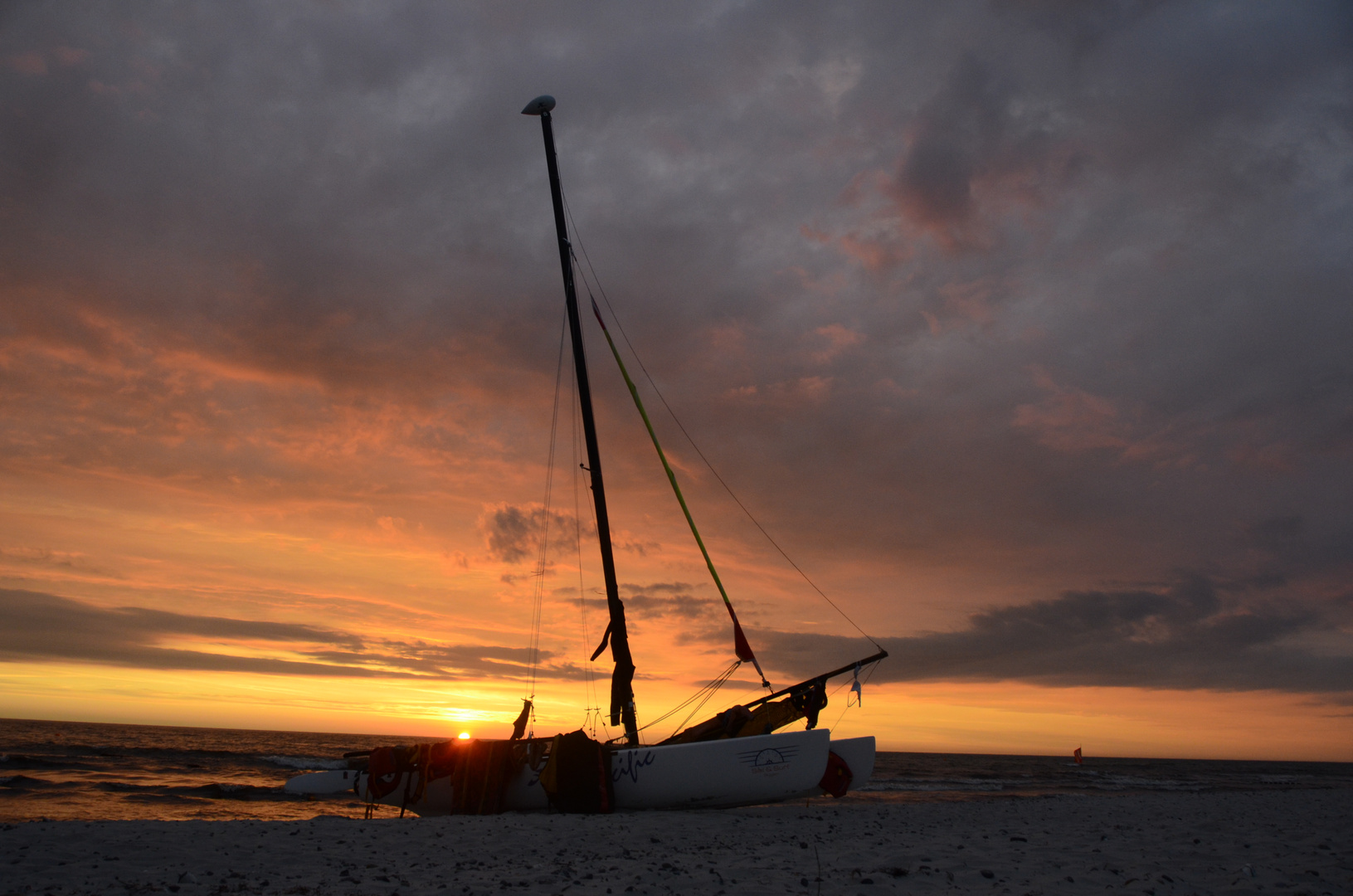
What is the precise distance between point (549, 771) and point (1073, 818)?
10.7 m

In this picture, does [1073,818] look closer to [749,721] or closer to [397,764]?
[749,721]

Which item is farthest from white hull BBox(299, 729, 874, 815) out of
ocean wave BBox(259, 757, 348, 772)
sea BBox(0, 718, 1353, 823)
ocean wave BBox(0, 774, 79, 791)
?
ocean wave BBox(259, 757, 348, 772)

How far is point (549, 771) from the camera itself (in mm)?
15750

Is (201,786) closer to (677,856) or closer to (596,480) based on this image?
Result: (596,480)

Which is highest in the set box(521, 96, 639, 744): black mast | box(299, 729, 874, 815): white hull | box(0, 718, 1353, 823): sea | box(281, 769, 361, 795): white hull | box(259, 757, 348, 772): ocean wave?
box(521, 96, 639, 744): black mast

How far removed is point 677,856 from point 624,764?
22.8 ft

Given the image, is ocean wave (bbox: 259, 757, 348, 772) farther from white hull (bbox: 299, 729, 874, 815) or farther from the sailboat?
white hull (bbox: 299, 729, 874, 815)

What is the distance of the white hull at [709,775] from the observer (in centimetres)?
1576

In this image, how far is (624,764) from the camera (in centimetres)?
1602

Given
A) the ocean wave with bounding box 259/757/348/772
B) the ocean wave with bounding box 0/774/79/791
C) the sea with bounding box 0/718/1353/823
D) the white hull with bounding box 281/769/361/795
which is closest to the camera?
the white hull with bounding box 281/769/361/795

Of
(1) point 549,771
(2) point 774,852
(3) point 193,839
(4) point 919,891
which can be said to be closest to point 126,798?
(1) point 549,771

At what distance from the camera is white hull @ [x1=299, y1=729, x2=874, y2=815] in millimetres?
15758

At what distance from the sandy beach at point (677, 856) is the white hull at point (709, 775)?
2.21m

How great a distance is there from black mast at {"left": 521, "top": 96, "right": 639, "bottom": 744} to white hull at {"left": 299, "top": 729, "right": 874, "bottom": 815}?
143 centimetres
